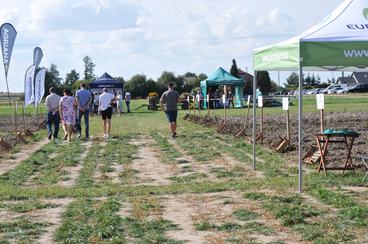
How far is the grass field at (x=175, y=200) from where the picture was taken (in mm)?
7227

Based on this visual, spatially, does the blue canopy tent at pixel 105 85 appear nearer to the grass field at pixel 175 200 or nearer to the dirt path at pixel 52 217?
the grass field at pixel 175 200

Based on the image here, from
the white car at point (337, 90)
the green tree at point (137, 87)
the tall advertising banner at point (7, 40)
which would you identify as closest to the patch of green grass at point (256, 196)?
the tall advertising banner at point (7, 40)

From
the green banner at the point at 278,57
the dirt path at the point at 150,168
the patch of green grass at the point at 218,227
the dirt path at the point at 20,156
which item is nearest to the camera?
the patch of green grass at the point at 218,227

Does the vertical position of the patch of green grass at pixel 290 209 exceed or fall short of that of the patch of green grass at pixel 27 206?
it exceeds it

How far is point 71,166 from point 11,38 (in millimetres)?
8263

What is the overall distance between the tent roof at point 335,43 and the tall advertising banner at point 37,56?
813 inches

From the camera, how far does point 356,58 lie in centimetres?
975

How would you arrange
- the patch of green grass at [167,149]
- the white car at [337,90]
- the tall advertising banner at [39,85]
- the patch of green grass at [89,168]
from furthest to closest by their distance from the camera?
1. the white car at [337,90]
2. the tall advertising banner at [39,85]
3. the patch of green grass at [167,149]
4. the patch of green grass at [89,168]

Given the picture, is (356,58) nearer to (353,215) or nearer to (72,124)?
(353,215)

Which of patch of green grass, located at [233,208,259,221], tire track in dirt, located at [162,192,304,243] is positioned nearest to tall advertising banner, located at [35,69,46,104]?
tire track in dirt, located at [162,192,304,243]

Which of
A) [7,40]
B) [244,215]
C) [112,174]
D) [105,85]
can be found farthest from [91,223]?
[105,85]

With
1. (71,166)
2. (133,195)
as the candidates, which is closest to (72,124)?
(71,166)

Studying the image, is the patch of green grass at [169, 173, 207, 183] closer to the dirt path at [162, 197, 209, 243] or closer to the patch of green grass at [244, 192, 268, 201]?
the dirt path at [162, 197, 209, 243]

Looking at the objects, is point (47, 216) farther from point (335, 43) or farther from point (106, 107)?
point (106, 107)
